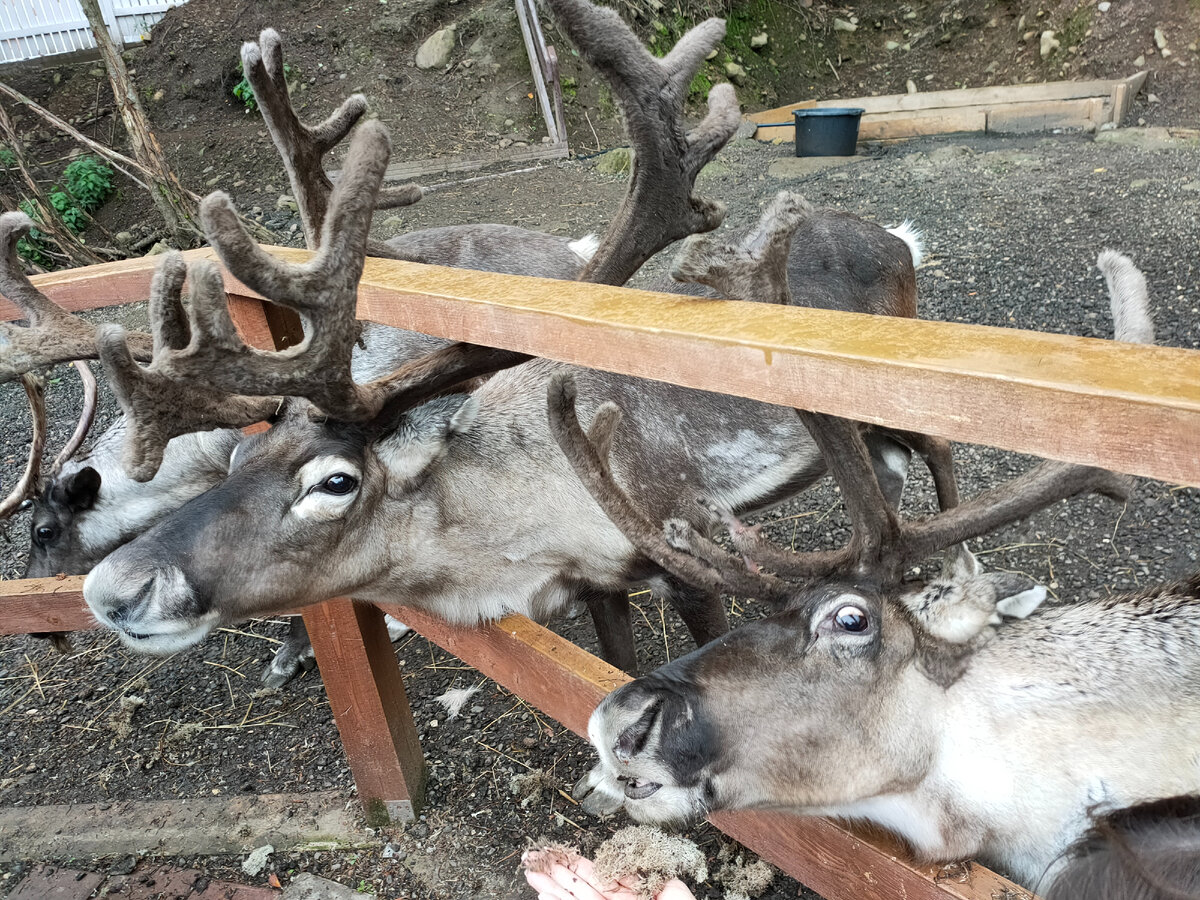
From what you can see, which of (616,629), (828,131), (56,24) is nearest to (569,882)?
(616,629)

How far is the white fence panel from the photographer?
11.6 meters

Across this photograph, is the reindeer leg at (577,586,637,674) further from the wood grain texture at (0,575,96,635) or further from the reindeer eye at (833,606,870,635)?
the wood grain texture at (0,575,96,635)

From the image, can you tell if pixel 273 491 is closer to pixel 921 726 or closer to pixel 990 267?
Result: pixel 921 726

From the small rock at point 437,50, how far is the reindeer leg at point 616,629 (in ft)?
31.5

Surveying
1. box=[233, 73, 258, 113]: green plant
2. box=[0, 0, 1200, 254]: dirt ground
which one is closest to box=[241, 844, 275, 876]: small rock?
box=[0, 0, 1200, 254]: dirt ground

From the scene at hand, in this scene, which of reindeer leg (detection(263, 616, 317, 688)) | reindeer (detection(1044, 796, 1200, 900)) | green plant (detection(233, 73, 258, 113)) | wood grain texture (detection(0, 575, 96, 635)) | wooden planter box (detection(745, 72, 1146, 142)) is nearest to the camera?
reindeer (detection(1044, 796, 1200, 900))

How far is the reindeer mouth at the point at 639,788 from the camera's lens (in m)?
1.63

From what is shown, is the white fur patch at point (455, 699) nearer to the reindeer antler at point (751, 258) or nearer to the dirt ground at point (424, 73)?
the reindeer antler at point (751, 258)

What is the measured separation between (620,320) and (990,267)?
5456mm

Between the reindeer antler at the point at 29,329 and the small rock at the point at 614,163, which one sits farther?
the small rock at the point at 614,163

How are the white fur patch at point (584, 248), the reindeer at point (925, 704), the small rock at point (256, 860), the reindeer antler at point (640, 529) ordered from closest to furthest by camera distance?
1. the reindeer at point (925, 704)
2. the reindeer antler at point (640, 529)
3. the small rock at point (256, 860)
4. the white fur patch at point (584, 248)

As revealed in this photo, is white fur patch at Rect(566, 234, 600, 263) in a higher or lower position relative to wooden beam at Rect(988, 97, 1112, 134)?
higher

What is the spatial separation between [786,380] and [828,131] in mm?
8823

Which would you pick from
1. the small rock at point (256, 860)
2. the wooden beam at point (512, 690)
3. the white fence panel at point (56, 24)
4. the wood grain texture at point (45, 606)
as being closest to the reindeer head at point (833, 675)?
the wooden beam at point (512, 690)
